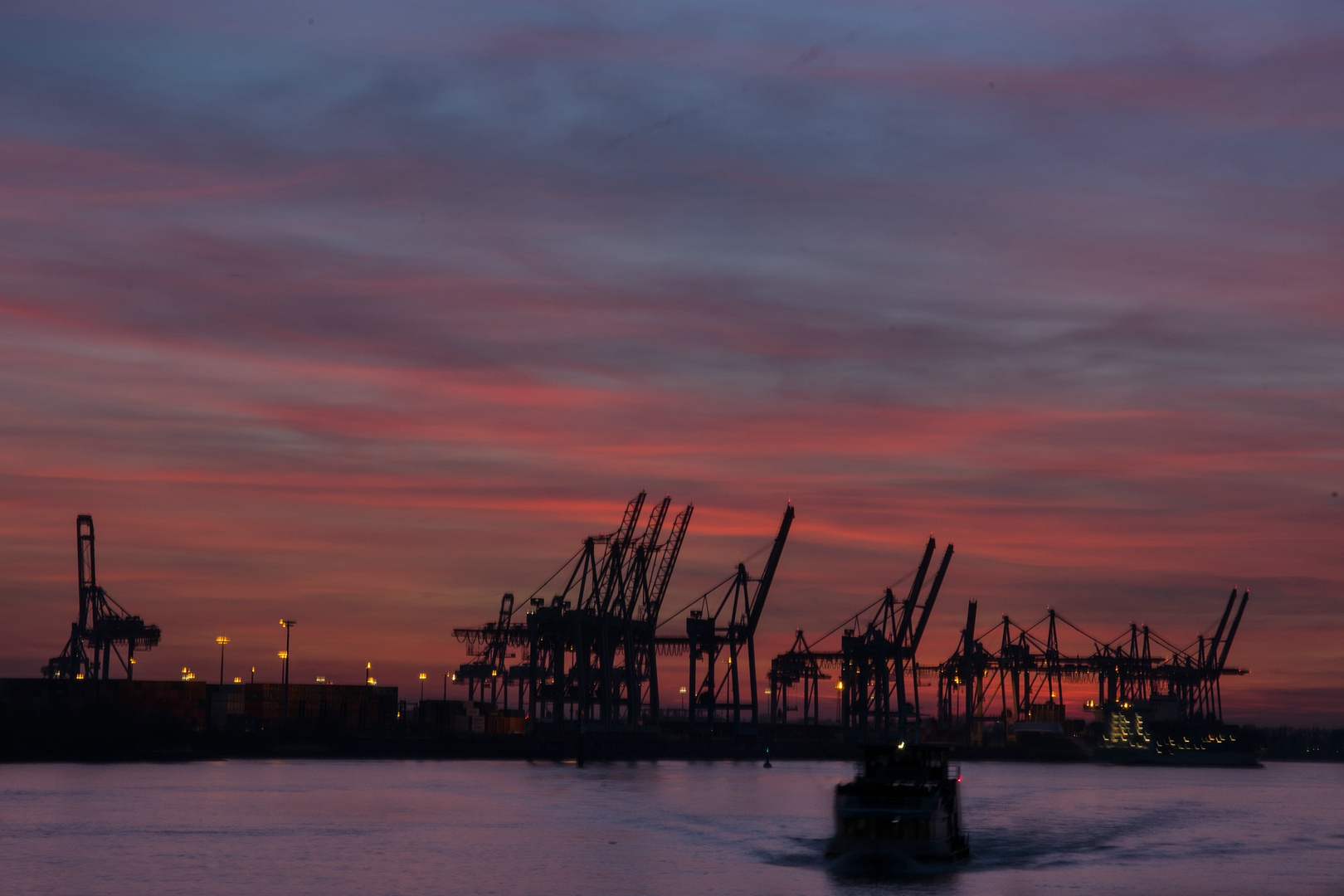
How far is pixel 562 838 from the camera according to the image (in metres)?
81.7

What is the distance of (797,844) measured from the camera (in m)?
80.4

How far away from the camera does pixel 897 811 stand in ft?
209

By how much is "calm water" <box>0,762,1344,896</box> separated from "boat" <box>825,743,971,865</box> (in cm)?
166

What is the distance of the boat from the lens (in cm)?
6303

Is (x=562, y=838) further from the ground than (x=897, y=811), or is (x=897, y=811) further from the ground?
(x=897, y=811)

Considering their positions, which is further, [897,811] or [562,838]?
[562,838]

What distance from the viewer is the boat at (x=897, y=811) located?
63.0 m

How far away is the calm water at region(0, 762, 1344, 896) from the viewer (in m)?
63.5

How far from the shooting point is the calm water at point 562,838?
63500 millimetres

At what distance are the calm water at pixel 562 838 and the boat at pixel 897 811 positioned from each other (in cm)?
166

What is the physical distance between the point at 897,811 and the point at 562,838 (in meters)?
24.2

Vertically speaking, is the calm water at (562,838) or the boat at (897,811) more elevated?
the boat at (897,811)

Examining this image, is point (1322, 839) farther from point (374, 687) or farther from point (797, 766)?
point (374, 687)

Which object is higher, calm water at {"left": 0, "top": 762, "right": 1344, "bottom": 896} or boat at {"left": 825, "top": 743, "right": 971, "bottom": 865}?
boat at {"left": 825, "top": 743, "right": 971, "bottom": 865}
